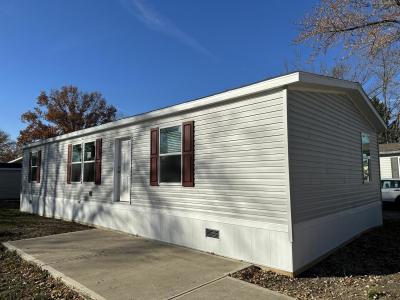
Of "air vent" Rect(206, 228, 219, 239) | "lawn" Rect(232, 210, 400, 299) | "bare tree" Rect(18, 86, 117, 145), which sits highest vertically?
"bare tree" Rect(18, 86, 117, 145)

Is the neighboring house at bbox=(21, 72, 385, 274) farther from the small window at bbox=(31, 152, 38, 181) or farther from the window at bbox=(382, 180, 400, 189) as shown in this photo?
the window at bbox=(382, 180, 400, 189)

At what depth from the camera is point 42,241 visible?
7.91 metres

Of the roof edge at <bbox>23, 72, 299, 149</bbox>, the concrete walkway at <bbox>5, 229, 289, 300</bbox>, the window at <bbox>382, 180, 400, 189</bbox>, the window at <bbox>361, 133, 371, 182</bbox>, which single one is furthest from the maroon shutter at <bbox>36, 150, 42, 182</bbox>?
the window at <bbox>382, 180, 400, 189</bbox>

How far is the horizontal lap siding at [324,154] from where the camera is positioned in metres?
5.71

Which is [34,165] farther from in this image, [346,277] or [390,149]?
[390,149]

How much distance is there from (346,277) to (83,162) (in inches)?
330

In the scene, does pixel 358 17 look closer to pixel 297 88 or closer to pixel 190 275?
pixel 297 88

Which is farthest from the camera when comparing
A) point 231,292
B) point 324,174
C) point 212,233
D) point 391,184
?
point 391,184

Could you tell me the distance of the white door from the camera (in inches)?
362

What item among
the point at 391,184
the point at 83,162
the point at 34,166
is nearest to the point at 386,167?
the point at 391,184

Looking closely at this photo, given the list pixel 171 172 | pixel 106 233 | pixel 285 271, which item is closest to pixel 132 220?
pixel 106 233

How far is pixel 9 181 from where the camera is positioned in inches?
955

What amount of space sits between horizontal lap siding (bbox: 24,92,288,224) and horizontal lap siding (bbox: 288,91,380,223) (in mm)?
262

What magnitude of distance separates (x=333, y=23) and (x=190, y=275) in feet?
26.4
